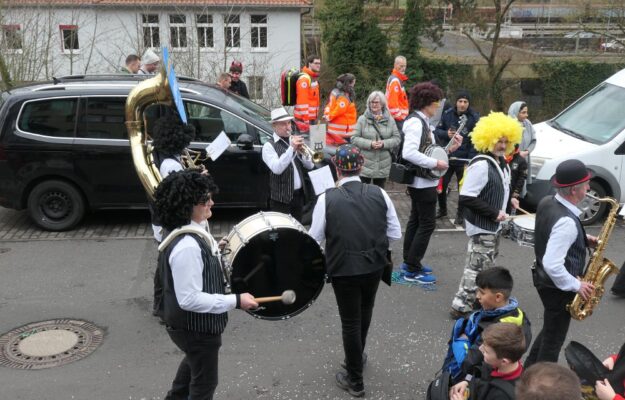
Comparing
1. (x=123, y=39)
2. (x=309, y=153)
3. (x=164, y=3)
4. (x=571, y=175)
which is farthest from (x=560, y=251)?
(x=123, y=39)

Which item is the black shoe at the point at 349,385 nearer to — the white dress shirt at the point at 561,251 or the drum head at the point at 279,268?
the drum head at the point at 279,268

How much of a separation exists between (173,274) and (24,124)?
220 inches

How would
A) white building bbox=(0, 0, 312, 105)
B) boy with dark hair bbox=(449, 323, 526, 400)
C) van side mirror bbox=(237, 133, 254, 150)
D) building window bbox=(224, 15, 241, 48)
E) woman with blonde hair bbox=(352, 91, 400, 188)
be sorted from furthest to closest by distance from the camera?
building window bbox=(224, 15, 241, 48) < white building bbox=(0, 0, 312, 105) < woman with blonde hair bbox=(352, 91, 400, 188) < van side mirror bbox=(237, 133, 254, 150) < boy with dark hair bbox=(449, 323, 526, 400)

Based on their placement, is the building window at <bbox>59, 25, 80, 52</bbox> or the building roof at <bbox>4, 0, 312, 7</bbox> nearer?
the building roof at <bbox>4, 0, 312, 7</bbox>

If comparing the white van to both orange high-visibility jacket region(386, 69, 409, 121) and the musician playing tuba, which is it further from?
the musician playing tuba

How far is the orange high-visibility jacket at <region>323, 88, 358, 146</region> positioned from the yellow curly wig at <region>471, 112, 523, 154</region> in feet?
16.1

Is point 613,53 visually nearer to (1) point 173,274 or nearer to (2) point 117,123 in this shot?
(2) point 117,123

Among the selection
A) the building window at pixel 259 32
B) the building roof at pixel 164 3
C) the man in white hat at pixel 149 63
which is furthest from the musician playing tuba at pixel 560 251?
the building window at pixel 259 32

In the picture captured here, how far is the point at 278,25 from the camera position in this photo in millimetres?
34062

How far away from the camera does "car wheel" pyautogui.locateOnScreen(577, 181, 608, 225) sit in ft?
29.9

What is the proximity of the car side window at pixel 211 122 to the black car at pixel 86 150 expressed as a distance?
0.5 inches

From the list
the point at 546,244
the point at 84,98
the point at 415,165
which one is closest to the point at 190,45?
the point at 84,98

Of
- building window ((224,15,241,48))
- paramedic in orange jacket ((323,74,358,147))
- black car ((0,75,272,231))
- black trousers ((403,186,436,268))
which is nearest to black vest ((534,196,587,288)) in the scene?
black trousers ((403,186,436,268))

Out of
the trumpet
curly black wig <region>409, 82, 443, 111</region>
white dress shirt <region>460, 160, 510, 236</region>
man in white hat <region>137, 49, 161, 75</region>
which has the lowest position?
white dress shirt <region>460, 160, 510, 236</region>
